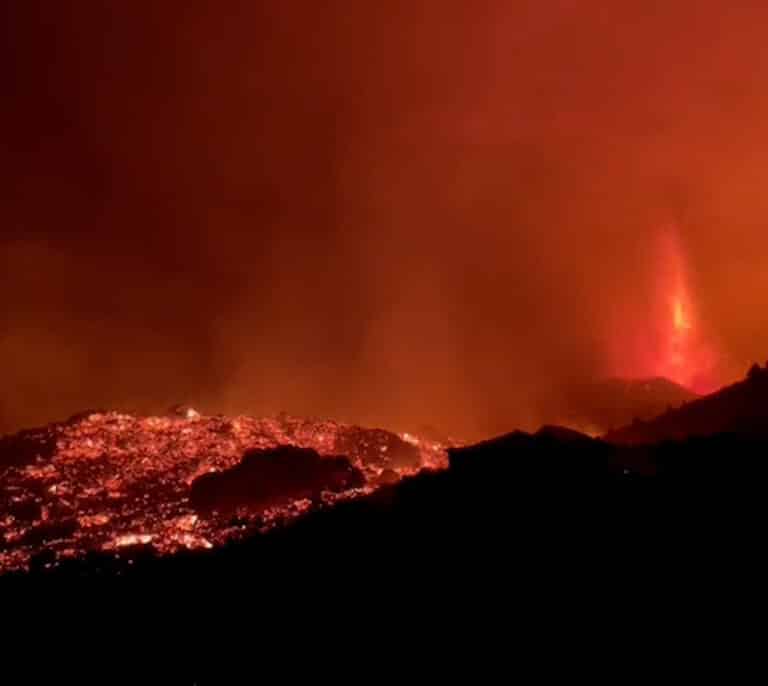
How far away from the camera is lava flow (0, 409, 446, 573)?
43.2m

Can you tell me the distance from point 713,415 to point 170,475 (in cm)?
4679

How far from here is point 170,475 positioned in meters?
68.8

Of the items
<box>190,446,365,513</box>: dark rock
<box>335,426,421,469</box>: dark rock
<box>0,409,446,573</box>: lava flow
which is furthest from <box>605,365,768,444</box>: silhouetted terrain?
<box>335,426,421,469</box>: dark rock

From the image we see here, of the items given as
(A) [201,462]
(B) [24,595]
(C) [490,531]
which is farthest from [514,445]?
(A) [201,462]

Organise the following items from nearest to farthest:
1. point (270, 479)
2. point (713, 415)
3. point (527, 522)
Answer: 1. point (527, 522)
2. point (713, 415)
3. point (270, 479)

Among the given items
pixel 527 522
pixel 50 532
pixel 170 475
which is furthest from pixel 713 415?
pixel 170 475

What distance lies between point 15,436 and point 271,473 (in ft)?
128

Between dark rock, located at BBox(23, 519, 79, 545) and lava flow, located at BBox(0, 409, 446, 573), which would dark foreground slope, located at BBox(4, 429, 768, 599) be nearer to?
lava flow, located at BBox(0, 409, 446, 573)

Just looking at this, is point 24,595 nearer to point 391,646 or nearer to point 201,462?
point 391,646

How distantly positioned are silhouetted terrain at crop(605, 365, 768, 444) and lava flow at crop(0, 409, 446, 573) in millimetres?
17198

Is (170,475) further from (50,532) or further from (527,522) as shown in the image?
(527,522)

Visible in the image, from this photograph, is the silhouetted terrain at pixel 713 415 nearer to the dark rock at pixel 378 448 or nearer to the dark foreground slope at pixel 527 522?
the dark foreground slope at pixel 527 522

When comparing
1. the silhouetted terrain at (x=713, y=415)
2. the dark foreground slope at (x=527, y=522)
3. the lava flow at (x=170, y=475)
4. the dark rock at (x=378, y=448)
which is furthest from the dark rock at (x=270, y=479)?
the dark foreground slope at (x=527, y=522)

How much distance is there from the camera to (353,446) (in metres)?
77.4
